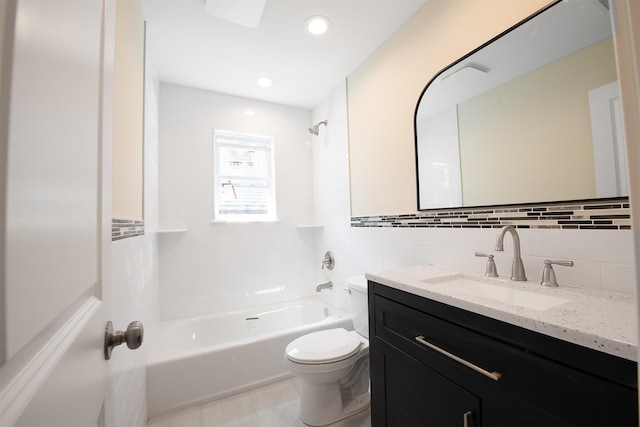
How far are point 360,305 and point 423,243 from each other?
61 centimetres

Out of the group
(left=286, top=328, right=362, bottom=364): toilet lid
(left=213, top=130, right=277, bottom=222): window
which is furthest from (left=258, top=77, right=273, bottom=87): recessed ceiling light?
(left=286, top=328, right=362, bottom=364): toilet lid

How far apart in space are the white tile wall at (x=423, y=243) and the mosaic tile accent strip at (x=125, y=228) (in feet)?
5.11

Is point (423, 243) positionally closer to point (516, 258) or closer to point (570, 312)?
point (516, 258)

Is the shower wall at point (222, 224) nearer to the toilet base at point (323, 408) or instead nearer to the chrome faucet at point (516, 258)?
the toilet base at point (323, 408)

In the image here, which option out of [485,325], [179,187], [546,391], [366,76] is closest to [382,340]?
[485,325]

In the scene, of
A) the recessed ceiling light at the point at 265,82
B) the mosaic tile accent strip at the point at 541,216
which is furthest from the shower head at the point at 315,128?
the mosaic tile accent strip at the point at 541,216

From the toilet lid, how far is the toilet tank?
0.07 m

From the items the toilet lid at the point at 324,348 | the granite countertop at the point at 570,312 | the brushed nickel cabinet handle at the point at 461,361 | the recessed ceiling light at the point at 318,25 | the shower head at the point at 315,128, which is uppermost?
the recessed ceiling light at the point at 318,25

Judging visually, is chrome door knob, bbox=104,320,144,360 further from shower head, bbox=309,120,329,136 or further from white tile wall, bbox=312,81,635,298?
shower head, bbox=309,120,329,136

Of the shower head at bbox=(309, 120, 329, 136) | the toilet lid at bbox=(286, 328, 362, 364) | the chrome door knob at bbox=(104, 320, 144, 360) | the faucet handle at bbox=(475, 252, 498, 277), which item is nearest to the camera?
the chrome door knob at bbox=(104, 320, 144, 360)

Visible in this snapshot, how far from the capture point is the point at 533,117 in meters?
1.15

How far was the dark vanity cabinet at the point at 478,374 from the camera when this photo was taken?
58cm

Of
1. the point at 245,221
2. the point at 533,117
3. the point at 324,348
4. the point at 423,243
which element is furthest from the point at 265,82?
the point at 324,348

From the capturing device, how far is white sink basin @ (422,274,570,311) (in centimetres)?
95
